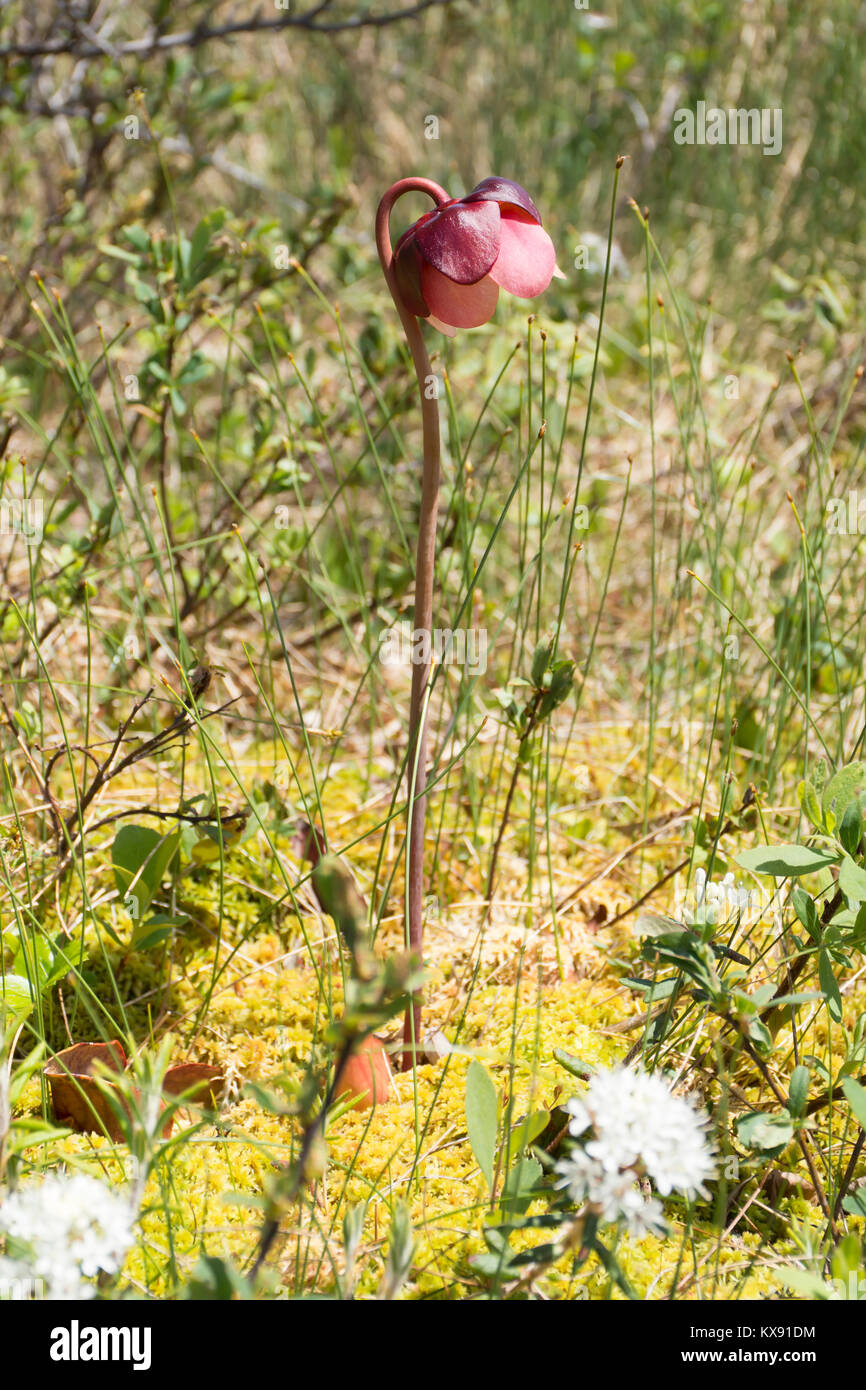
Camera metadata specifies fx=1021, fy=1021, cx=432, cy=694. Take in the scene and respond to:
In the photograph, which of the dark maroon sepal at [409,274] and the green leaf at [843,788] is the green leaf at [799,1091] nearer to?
the green leaf at [843,788]

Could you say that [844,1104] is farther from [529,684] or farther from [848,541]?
[848,541]

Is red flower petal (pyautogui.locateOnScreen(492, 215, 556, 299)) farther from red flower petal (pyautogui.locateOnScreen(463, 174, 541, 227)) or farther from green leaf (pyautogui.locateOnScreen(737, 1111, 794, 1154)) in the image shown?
green leaf (pyautogui.locateOnScreen(737, 1111, 794, 1154))

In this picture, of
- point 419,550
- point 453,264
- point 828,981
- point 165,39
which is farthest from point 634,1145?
point 165,39

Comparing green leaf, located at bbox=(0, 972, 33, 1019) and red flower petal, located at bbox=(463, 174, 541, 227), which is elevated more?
red flower petal, located at bbox=(463, 174, 541, 227)

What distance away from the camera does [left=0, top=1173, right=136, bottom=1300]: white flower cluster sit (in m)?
0.66

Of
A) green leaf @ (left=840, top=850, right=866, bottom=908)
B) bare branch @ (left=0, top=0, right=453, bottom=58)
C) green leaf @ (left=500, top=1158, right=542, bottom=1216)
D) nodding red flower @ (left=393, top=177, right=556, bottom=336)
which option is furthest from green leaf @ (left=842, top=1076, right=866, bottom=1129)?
bare branch @ (left=0, top=0, right=453, bottom=58)

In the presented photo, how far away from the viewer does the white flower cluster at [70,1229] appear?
657 millimetres

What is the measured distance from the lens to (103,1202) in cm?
68

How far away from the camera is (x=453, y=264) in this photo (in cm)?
85

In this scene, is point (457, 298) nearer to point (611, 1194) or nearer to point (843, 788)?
point (843, 788)

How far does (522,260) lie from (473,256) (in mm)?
61

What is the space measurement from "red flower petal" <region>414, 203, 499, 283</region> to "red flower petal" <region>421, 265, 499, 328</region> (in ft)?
0.10

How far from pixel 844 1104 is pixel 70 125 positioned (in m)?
3.33
